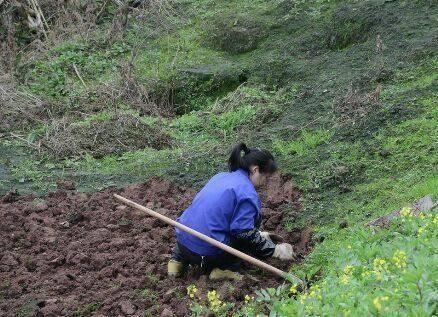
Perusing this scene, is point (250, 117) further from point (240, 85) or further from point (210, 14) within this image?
point (210, 14)

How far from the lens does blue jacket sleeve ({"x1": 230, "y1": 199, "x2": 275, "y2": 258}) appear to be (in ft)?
17.9

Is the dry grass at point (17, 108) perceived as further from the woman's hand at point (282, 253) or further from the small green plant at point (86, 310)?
the woman's hand at point (282, 253)

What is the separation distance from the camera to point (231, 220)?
18.2ft

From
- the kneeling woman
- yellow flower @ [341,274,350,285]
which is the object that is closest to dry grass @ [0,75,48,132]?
the kneeling woman

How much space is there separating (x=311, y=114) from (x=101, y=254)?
378 cm

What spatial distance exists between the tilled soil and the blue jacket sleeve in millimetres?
230

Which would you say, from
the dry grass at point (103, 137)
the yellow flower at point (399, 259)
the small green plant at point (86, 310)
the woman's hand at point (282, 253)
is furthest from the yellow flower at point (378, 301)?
the dry grass at point (103, 137)

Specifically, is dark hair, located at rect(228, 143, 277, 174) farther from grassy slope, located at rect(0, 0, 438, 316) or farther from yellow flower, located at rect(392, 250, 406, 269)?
yellow flower, located at rect(392, 250, 406, 269)

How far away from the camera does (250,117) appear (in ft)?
31.8

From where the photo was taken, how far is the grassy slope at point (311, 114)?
18.6 ft

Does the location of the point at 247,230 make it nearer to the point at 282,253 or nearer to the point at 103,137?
the point at 282,253

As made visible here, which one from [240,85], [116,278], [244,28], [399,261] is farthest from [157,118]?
[399,261]

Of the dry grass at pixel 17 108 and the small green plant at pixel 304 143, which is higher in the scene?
the small green plant at pixel 304 143

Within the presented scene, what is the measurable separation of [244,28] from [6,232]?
22.1 feet
